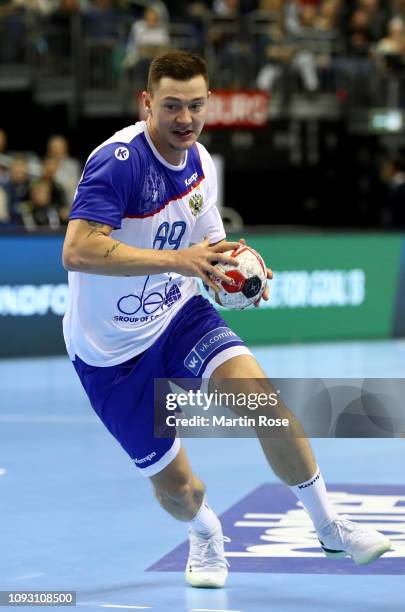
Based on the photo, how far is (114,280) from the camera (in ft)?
19.3

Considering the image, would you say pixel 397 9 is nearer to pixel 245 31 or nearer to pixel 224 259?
pixel 245 31

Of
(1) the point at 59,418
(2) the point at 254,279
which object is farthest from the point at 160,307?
(1) the point at 59,418

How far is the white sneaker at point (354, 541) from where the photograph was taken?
5.73m

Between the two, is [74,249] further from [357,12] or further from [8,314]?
[357,12]

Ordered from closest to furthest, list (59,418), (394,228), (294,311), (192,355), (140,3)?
(192,355), (59,418), (294,311), (394,228), (140,3)

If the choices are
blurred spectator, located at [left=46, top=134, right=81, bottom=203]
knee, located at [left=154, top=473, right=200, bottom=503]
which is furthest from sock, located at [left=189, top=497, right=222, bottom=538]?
blurred spectator, located at [left=46, top=134, right=81, bottom=203]

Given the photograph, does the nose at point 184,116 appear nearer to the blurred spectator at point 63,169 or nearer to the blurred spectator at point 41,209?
the blurred spectator at point 41,209

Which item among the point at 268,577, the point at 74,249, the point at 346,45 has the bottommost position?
the point at 268,577

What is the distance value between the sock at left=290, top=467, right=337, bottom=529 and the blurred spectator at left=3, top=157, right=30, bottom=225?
35.6 feet

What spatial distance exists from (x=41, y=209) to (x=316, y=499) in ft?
36.9

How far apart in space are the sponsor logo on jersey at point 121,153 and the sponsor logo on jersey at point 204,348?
85 centimetres

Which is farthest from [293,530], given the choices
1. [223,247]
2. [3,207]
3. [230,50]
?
[230,50]

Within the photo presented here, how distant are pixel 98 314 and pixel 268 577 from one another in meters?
1.42

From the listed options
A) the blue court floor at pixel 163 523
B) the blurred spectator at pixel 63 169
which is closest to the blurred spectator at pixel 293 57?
the blurred spectator at pixel 63 169
